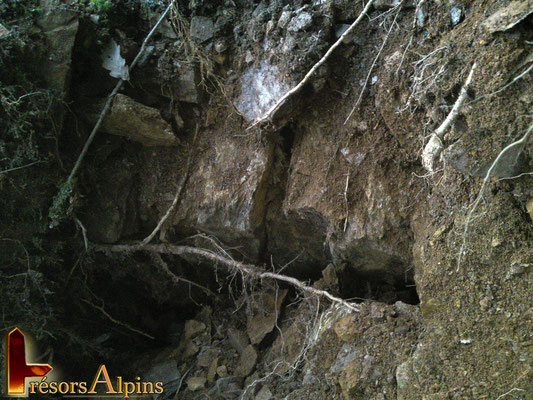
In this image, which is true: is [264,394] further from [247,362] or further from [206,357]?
[206,357]

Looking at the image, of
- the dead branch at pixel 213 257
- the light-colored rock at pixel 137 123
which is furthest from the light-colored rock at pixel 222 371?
the light-colored rock at pixel 137 123

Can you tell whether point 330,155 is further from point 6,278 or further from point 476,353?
point 6,278

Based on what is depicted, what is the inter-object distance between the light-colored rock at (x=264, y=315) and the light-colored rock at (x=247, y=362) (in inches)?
2.5

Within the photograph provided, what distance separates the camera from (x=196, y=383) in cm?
257

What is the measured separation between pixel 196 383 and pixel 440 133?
2.00 meters

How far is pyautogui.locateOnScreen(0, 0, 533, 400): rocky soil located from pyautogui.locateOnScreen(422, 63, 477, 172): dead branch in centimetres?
2

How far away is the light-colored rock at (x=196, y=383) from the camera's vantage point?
8.36 ft

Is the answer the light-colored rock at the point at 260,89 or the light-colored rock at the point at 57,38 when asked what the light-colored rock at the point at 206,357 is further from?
the light-colored rock at the point at 57,38

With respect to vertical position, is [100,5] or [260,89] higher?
[100,5]

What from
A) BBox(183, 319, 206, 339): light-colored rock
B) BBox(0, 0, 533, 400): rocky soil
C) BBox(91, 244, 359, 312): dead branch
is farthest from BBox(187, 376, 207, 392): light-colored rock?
BBox(91, 244, 359, 312): dead branch

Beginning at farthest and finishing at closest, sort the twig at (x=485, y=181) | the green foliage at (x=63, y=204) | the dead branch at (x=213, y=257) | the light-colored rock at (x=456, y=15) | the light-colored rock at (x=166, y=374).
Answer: the light-colored rock at (x=166, y=374) < the green foliage at (x=63, y=204) < the dead branch at (x=213, y=257) < the light-colored rock at (x=456, y=15) < the twig at (x=485, y=181)

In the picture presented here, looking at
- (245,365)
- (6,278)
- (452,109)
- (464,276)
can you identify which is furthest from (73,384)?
(452,109)

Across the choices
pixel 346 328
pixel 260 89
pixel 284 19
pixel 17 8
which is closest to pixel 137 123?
pixel 260 89

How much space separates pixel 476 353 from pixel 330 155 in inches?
47.4
